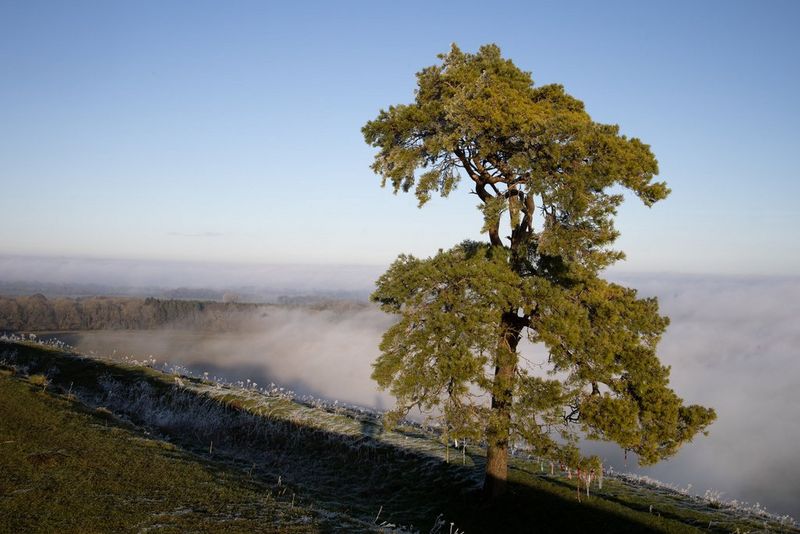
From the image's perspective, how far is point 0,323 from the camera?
159000 mm

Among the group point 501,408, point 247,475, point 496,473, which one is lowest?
point 247,475

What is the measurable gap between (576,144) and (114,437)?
15.9 m

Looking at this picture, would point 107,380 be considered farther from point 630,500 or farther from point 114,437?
point 630,500

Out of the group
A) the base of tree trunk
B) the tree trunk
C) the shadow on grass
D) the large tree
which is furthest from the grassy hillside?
the large tree

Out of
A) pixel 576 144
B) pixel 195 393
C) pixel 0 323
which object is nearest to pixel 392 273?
pixel 576 144

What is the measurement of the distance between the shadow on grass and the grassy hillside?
A: 0.23 ft

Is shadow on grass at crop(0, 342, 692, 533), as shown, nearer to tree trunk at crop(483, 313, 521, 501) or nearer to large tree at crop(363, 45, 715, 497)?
tree trunk at crop(483, 313, 521, 501)

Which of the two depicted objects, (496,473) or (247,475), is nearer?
(247,475)

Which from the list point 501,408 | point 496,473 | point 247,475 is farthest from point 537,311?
point 247,475

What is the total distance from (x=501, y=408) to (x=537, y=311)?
319 cm

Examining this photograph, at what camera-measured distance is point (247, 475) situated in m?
15.2

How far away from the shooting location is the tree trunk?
14881 millimetres

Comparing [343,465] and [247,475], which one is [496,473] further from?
[247,475]

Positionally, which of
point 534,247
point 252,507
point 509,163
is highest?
point 509,163
